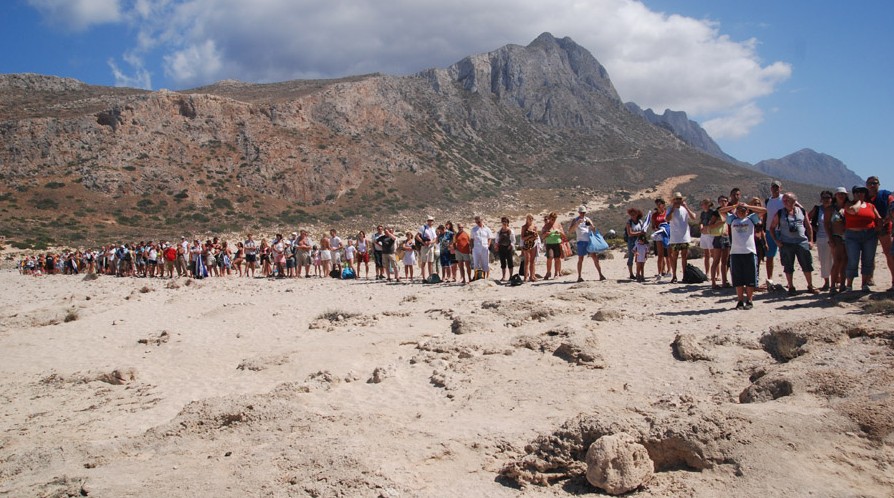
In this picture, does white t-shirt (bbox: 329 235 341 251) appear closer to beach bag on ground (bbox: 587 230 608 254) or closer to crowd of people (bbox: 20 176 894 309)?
crowd of people (bbox: 20 176 894 309)

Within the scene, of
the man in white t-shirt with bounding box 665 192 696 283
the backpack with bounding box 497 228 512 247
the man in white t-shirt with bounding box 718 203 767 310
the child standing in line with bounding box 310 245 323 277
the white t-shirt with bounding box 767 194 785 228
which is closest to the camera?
the man in white t-shirt with bounding box 718 203 767 310

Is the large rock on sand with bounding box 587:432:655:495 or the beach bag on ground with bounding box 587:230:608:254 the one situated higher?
the beach bag on ground with bounding box 587:230:608:254

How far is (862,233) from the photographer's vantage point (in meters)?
8.22

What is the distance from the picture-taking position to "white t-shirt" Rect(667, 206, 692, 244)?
10.9 m

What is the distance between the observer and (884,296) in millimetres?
7863

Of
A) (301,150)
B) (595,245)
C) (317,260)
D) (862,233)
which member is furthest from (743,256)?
(301,150)

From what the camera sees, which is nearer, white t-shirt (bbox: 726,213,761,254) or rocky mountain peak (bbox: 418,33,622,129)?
white t-shirt (bbox: 726,213,761,254)

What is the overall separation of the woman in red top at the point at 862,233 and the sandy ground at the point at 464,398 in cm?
44

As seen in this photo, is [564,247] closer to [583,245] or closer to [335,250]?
[583,245]

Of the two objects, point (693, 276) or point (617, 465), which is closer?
point (617, 465)

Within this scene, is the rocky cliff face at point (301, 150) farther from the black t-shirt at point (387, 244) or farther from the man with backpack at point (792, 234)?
the man with backpack at point (792, 234)

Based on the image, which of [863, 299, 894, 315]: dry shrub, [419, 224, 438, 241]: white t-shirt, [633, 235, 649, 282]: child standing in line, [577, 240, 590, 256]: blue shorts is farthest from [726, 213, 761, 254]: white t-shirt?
[419, 224, 438, 241]: white t-shirt

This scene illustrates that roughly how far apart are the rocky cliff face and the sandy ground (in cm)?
3885

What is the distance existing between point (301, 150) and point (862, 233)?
56555 mm
